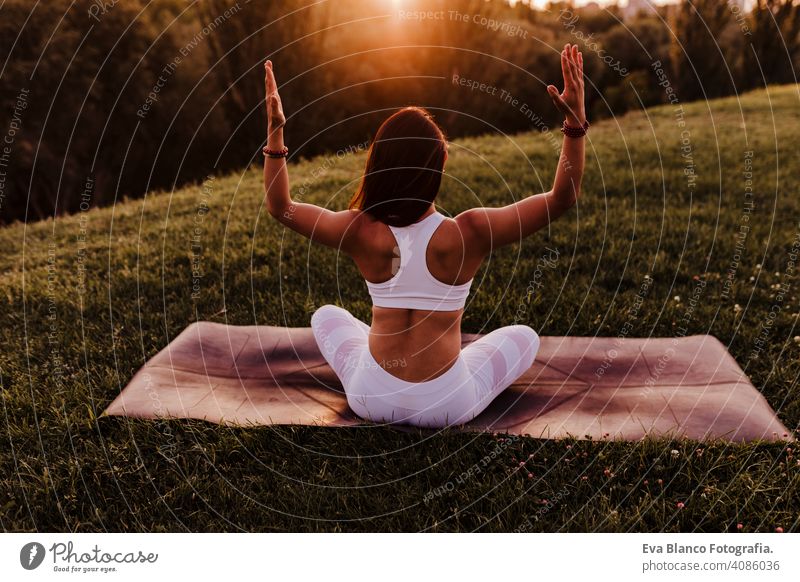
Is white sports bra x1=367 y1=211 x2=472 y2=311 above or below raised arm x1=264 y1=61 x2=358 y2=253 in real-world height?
below

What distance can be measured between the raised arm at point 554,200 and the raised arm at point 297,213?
1.83 ft

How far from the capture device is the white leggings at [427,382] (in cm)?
330

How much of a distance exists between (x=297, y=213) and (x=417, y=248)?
595 mm

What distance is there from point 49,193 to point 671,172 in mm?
16346

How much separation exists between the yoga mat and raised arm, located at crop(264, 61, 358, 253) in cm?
106

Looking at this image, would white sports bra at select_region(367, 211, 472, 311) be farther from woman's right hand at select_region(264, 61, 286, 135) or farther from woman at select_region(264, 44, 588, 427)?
woman's right hand at select_region(264, 61, 286, 135)

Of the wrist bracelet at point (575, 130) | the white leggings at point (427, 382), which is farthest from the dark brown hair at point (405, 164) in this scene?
the white leggings at point (427, 382)

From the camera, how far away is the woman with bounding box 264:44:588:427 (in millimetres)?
2773

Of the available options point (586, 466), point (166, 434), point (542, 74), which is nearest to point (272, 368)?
point (166, 434)

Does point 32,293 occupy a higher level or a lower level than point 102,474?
higher

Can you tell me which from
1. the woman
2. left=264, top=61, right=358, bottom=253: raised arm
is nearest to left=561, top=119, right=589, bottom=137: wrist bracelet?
the woman

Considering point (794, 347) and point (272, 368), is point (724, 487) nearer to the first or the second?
point (794, 347)

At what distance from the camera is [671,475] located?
3109 millimetres

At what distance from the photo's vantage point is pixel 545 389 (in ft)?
12.7
